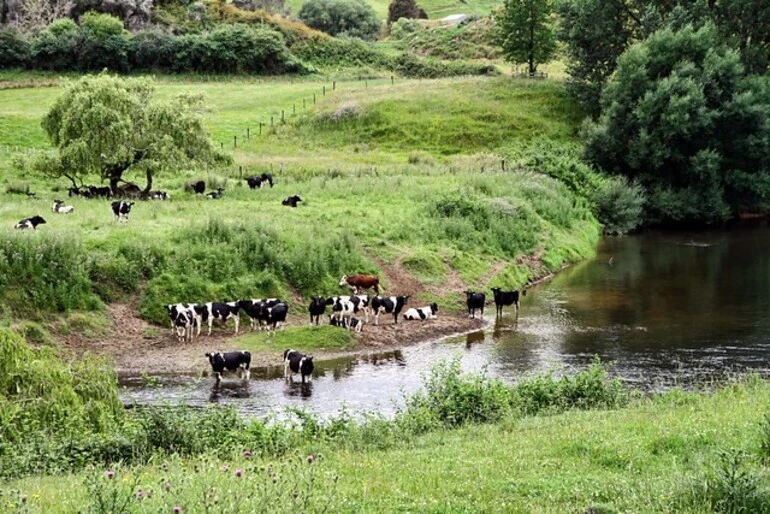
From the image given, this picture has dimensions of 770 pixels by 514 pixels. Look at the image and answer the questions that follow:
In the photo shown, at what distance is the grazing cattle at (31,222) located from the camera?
36906mm

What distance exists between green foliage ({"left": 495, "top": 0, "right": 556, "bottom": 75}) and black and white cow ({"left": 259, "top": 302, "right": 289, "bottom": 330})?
5674 cm

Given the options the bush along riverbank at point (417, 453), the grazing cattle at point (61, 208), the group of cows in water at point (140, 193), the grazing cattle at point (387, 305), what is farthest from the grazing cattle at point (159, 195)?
the bush along riverbank at point (417, 453)

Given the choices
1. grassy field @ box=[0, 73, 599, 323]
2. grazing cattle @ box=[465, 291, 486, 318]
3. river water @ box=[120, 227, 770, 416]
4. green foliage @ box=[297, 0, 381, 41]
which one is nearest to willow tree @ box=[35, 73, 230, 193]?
grassy field @ box=[0, 73, 599, 323]

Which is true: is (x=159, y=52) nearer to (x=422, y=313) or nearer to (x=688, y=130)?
(x=688, y=130)

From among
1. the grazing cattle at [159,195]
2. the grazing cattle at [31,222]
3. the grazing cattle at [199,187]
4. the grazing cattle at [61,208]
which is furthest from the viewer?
the grazing cattle at [199,187]

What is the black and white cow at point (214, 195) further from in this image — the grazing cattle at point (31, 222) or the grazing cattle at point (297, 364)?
the grazing cattle at point (297, 364)

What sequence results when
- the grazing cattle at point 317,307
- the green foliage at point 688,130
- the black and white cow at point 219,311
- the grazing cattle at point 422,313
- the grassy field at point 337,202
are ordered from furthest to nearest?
the green foliage at point 688,130 → the grazing cattle at point 422,313 → the grassy field at point 337,202 → the grazing cattle at point 317,307 → the black and white cow at point 219,311

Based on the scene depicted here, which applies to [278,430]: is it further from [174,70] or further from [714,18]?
[174,70]

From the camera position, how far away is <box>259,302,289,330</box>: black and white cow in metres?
33.0

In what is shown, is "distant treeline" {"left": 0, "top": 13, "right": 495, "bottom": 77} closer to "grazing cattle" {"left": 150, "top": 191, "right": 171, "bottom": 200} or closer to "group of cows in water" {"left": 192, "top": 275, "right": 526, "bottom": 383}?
"grazing cattle" {"left": 150, "top": 191, "right": 171, "bottom": 200}

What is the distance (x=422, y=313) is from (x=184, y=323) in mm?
9197

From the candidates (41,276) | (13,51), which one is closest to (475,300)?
(41,276)

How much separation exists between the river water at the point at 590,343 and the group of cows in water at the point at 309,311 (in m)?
0.59

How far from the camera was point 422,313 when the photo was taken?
119ft
